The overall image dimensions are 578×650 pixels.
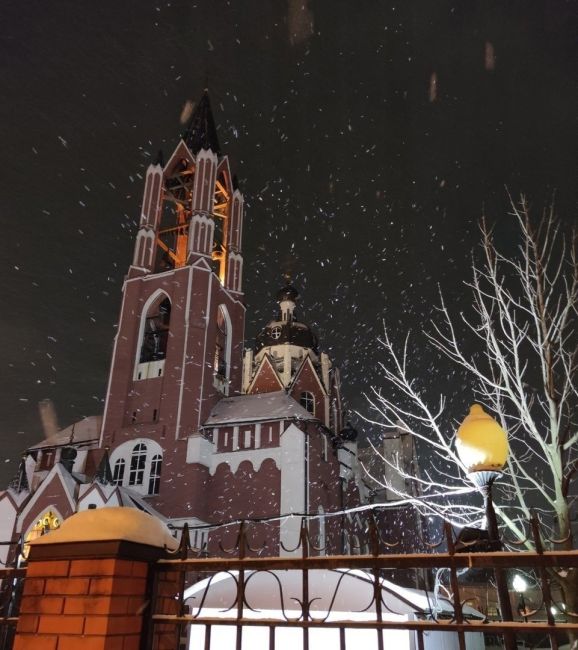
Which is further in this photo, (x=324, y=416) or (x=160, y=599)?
(x=324, y=416)

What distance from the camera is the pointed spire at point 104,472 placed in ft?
73.2

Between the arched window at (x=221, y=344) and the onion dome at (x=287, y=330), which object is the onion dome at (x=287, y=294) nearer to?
the onion dome at (x=287, y=330)

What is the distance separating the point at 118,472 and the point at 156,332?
712 cm

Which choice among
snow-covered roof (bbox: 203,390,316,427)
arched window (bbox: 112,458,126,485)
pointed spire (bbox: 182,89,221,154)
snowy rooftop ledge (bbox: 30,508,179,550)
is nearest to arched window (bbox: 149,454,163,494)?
arched window (bbox: 112,458,126,485)

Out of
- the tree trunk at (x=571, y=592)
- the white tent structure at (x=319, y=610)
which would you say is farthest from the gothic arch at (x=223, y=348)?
the tree trunk at (x=571, y=592)

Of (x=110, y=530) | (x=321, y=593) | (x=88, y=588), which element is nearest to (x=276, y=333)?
(x=321, y=593)

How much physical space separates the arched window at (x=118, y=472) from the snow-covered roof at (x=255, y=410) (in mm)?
4151

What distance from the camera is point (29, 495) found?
2298 centimetres

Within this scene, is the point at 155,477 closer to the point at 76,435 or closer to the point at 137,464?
the point at 137,464

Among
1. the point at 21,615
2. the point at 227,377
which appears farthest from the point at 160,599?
the point at 227,377

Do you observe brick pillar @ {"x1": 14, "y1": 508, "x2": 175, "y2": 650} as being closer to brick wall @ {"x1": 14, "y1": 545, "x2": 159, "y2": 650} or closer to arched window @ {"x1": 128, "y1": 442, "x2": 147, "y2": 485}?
brick wall @ {"x1": 14, "y1": 545, "x2": 159, "y2": 650}

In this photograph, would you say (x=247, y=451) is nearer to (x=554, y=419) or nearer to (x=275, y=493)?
(x=275, y=493)

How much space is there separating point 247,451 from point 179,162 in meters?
18.7

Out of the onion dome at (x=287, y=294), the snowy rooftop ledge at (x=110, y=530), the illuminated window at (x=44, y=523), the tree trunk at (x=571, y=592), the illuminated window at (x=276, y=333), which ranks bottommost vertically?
the tree trunk at (x=571, y=592)
